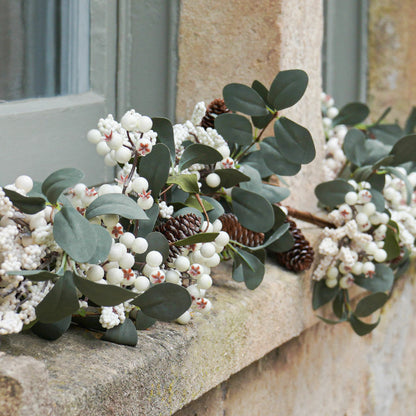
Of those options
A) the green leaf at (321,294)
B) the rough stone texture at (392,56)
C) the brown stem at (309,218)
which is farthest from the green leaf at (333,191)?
the rough stone texture at (392,56)

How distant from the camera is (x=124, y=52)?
1.05m

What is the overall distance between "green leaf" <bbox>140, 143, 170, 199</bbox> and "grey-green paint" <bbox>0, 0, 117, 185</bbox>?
24 cm

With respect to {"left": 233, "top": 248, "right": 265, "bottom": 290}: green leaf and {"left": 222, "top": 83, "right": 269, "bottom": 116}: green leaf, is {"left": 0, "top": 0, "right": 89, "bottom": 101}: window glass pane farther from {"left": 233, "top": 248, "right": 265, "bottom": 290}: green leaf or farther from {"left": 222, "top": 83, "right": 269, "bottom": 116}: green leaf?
{"left": 233, "top": 248, "right": 265, "bottom": 290}: green leaf

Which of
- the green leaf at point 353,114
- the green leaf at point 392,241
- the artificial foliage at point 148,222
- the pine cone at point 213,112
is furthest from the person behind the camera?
the green leaf at point 353,114

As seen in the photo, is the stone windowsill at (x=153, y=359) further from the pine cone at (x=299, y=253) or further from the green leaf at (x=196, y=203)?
the green leaf at (x=196, y=203)

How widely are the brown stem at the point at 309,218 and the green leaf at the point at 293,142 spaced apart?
0.23 m

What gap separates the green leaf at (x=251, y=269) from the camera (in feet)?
2.76

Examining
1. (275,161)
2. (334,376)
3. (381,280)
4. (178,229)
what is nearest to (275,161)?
(275,161)

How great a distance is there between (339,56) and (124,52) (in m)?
0.88

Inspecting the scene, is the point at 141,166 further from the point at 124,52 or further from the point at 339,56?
the point at 339,56

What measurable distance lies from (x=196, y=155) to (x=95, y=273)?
0.80 ft

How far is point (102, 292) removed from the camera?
0.58 m

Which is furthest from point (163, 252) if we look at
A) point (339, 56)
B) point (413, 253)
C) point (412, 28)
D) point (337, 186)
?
point (412, 28)

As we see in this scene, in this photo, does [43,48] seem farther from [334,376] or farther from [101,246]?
[334,376]
